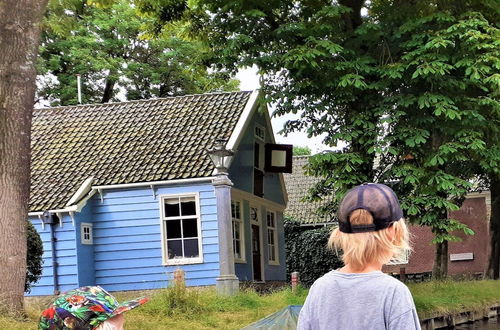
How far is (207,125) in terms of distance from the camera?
68.5 feet

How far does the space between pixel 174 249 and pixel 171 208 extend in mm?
1004

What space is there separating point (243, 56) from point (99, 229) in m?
5.85

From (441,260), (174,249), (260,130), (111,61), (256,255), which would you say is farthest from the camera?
(111,61)

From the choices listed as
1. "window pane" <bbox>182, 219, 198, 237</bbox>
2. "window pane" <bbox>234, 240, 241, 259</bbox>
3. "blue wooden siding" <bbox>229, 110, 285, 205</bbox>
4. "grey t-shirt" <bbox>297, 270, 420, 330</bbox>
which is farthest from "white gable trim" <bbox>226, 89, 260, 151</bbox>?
"grey t-shirt" <bbox>297, 270, 420, 330</bbox>

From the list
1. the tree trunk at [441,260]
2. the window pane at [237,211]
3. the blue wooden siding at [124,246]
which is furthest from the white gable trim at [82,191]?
the tree trunk at [441,260]

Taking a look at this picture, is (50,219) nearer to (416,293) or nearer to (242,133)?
(242,133)

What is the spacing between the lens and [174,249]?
19.7 m

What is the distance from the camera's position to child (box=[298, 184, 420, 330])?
2.74 m

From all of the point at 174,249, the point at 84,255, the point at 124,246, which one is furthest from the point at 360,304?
the point at 124,246

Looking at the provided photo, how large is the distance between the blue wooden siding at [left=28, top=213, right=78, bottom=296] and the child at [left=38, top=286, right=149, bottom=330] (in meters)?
16.7

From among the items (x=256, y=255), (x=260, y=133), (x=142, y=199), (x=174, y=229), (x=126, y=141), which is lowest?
(x=256, y=255)

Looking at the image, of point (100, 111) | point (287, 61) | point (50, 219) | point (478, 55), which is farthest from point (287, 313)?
point (100, 111)

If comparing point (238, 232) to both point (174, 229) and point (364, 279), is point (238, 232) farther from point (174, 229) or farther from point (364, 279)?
point (364, 279)

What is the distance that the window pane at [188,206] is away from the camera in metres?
19.5
